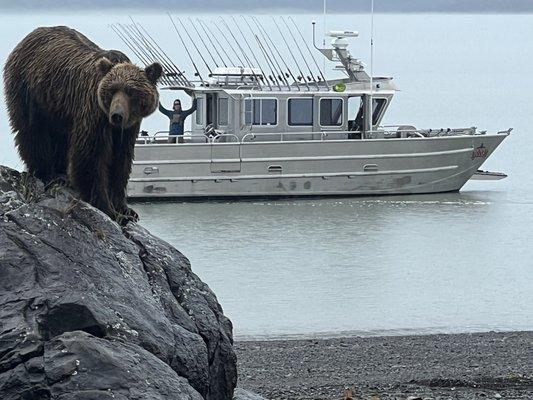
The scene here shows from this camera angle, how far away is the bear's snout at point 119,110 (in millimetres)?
7809

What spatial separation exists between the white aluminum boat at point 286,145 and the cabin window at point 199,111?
0.10 ft

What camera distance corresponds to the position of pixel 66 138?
28.5ft

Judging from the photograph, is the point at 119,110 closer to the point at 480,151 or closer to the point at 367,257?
the point at 367,257

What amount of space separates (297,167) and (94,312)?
21539 mm

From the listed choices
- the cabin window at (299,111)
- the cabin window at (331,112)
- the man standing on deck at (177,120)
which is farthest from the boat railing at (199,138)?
the cabin window at (331,112)

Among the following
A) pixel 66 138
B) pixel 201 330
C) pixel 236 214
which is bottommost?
pixel 236 214

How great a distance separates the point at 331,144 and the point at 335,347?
14.4 meters

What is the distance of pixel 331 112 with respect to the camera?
93.9 ft

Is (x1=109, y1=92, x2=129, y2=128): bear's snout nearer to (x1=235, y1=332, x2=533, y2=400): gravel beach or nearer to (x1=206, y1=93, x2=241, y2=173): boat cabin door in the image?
(x1=235, y1=332, x2=533, y2=400): gravel beach

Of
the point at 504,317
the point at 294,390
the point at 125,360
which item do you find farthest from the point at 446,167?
the point at 125,360

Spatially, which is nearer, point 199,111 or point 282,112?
point 282,112

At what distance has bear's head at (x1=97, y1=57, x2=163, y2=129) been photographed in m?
7.88

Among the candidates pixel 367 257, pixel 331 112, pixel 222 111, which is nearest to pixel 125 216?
pixel 367 257

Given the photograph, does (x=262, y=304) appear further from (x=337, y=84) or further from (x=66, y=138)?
(x=337, y=84)
